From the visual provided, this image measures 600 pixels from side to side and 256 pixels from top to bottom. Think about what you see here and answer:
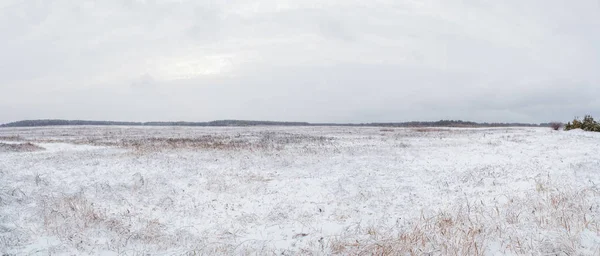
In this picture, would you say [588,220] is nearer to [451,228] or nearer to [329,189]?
[451,228]

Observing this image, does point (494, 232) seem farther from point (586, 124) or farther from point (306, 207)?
point (586, 124)

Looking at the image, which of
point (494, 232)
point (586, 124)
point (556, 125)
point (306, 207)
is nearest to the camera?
point (494, 232)

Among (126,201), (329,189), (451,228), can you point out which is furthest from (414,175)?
(126,201)

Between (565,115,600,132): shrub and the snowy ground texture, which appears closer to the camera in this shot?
the snowy ground texture

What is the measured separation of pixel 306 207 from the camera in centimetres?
1085

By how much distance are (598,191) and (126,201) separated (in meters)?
15.1

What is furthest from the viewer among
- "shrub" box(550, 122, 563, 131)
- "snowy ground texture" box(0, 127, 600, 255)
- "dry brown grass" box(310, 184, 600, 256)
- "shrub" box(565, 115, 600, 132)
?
"shrub" box(550, 122, 563, 131)

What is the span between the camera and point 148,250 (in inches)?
316

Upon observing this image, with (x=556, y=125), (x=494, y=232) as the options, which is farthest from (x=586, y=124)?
(x=494, y=232)

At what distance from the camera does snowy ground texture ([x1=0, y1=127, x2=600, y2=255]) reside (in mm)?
7824

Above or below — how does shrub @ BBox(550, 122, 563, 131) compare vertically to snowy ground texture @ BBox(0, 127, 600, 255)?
above

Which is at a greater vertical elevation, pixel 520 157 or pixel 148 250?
pixel 520 157

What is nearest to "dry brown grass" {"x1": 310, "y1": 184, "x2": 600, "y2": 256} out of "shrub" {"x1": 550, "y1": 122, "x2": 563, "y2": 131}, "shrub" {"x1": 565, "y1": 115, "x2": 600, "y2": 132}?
"shrub" {"x1": 565, "y1": 115, "x2": 600, "y2": 132}

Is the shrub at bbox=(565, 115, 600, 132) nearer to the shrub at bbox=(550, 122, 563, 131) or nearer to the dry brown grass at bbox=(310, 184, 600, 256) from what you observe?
the shrub at bbox=(550, 122, 563, 131)
